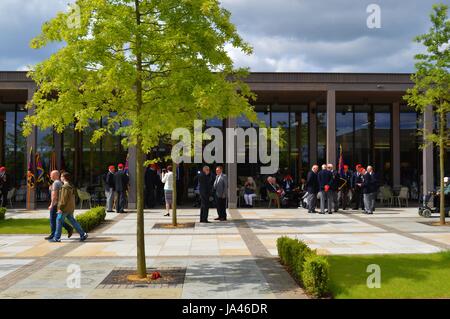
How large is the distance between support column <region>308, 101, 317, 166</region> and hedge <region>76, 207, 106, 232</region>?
559 inches

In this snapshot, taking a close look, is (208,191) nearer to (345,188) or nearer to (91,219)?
(91,219)

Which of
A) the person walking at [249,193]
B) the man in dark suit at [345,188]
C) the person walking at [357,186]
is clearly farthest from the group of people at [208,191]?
the person walking at [357,186]

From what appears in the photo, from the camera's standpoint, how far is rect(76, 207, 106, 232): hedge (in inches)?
570

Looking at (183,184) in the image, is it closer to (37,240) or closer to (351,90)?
(351,90)

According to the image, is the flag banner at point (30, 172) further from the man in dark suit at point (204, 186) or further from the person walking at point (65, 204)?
the person walking at point (65, 204)

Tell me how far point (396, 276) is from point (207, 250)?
4.37 meters

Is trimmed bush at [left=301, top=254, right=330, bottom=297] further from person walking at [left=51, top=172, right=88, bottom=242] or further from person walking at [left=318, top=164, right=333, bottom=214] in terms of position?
person walking at [left=318, top=164, right=333, bottom=214]

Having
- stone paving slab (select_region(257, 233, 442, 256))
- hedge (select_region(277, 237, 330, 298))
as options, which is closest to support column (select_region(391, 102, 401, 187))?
stone paving slab (select_region(257, 233, 442, 256))

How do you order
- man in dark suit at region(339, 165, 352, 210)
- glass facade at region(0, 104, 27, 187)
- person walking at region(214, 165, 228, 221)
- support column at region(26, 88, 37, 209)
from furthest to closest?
glass facade at region(0, 104, 27, 187) < support column at region(26, 88, 37, 209) < man in dark suit at region(339, 165, 352, 210) < person walking at region(214, 165, 228, 221)

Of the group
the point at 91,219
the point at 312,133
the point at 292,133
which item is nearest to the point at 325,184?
the point at 312,133

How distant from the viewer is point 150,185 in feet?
73.8

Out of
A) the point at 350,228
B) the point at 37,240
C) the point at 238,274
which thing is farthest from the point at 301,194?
the point at 238,274

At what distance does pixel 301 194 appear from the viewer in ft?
75.5

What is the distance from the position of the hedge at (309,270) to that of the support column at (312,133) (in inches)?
763
